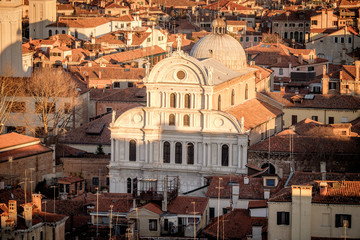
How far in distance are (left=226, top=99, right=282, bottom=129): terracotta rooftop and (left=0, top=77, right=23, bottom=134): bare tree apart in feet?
43.4

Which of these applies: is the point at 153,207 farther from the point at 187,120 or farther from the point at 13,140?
the point at 13,140

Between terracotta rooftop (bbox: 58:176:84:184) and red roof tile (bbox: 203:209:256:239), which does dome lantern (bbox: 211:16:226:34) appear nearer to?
terracotta rooftop (bbox: 58:176:84:184)

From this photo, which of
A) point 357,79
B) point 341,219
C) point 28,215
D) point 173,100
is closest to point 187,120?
point 173,100

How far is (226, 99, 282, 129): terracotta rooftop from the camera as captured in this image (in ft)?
227

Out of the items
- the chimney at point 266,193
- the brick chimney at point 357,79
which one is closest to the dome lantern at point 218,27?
the brick chimney at point 357,79

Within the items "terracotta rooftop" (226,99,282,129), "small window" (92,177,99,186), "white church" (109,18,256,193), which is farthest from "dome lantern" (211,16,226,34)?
"small window" (92,177,99,186)

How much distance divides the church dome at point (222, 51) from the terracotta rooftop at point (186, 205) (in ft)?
65.8

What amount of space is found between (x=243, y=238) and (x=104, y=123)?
2558 cm

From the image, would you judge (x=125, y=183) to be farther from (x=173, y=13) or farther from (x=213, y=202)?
(x=173, y=13)

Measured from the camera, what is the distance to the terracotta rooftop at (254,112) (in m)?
69.3

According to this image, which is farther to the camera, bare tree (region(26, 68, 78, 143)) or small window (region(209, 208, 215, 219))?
bare tree (region(26, 68, 78, 143))

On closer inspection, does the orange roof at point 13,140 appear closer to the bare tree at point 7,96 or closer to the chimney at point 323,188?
the bare tree at point 7,96

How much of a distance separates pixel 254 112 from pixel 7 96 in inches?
576

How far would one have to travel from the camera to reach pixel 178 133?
6525cm
